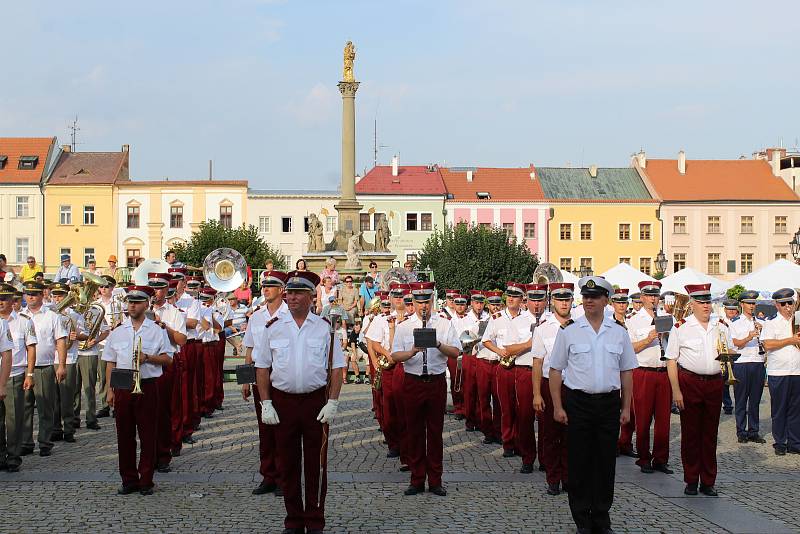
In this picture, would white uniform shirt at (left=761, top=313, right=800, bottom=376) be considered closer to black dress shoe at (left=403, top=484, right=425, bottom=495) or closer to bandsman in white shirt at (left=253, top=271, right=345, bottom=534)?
black dress shoe at (left=403, top=484, right=425, bottom=495)

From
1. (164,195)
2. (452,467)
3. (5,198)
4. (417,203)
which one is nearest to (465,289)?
(417,203)

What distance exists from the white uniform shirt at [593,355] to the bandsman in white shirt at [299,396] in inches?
78.4

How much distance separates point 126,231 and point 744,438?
65.0 metres

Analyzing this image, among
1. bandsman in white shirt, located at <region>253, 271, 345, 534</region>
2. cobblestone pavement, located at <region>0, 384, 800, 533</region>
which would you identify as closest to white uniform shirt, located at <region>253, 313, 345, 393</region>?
bandsman in white shirt, located at <region>253, 271, 345, 534</region>

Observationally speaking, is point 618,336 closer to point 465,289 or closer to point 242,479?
point 242,479

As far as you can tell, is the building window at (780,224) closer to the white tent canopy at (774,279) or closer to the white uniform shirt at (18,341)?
the white tent canopy at (774,279)

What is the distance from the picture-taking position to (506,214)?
7638cm

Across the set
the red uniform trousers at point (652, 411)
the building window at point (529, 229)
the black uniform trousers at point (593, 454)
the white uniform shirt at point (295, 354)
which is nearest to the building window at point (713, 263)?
the building window at point (529, 229)

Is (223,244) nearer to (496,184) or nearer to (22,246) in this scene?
(22,246)

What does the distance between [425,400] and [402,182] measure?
2615 inches

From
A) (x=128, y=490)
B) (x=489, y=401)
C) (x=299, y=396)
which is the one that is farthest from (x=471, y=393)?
(x=299, y=396)

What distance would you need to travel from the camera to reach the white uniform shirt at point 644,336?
12.4 meters

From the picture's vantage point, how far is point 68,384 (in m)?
14.8

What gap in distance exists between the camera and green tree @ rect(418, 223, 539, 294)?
6259 cm
